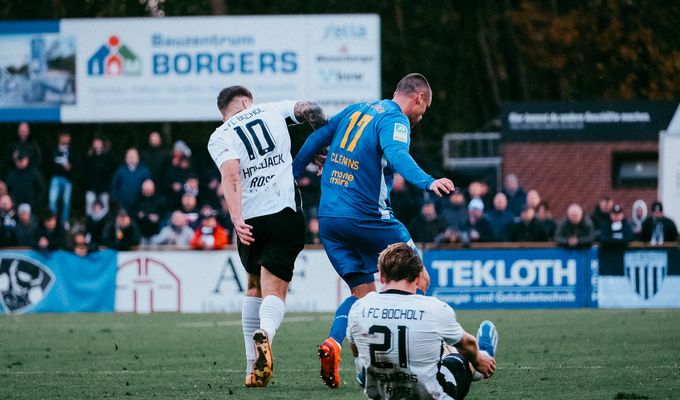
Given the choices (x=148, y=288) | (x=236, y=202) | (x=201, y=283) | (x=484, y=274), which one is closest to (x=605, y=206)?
(x=484, y=274)

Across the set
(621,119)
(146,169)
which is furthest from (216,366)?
(621,119)

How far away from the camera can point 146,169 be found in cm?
2288

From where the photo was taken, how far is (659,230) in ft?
68.3

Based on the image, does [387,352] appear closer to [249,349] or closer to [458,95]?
[249,349]

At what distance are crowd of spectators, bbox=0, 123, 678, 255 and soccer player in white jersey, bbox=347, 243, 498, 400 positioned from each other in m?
13.2

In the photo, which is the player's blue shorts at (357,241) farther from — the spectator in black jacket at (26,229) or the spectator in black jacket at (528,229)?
the spectator in black jacket at (26,229)

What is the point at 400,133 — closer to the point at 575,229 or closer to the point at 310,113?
the point at 310,113

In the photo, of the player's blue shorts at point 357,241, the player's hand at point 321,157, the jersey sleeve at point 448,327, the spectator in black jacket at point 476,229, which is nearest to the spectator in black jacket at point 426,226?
the spectator in black jacket at point 476,229

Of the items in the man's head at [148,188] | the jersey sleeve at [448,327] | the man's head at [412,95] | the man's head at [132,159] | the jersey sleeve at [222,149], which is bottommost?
the jersey sleeve at [448,327]

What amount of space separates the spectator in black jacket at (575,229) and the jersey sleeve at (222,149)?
37.5ft

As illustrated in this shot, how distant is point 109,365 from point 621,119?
55.4ft

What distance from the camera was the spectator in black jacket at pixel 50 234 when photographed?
66.9 ft

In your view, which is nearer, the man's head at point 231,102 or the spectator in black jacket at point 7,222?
the man's head at point 231,102

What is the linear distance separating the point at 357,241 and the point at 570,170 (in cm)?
1805
